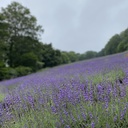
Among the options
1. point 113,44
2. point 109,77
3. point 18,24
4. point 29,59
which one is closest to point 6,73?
point 29,59

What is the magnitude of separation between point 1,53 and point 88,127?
62.1 feet

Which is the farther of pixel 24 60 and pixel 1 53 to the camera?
pixel 24 60

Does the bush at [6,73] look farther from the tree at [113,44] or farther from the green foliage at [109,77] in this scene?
the tree at [113,44]

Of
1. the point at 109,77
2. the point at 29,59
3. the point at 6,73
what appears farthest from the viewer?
the point at 29,59

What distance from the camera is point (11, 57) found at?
25.1 m

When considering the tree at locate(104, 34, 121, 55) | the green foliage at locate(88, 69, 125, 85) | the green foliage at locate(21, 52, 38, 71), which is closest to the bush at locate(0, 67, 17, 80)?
the green foliage at locate(21, 52, 38, 71)

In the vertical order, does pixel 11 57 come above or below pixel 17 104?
above

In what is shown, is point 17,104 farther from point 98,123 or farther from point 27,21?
point 27,21

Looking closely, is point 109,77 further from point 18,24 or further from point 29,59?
point 18,24

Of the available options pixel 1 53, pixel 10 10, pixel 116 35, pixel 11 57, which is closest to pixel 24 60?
pixel 11 57

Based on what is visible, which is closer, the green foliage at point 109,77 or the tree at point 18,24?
the green foliage at point 109,77

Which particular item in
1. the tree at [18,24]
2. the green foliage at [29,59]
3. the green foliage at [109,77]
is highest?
the tree at [18,24]

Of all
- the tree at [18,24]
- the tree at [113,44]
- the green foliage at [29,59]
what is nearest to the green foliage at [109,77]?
the green foliage at [29,59]

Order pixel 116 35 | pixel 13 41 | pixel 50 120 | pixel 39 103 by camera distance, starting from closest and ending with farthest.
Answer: pixel 50 120 → pixel 39 103 → pixel 13 41 → pixel 116 35
